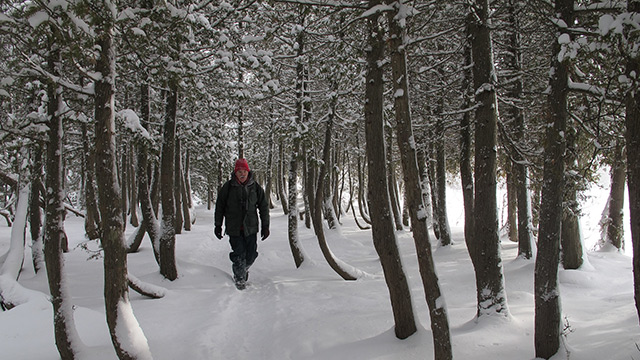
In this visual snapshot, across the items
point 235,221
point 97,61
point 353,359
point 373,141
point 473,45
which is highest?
point 473,45

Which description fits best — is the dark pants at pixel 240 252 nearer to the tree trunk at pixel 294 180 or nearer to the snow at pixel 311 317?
the snow at pixel 311 317

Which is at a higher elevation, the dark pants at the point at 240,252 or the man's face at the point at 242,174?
Result: the man's face at the point at 242,174

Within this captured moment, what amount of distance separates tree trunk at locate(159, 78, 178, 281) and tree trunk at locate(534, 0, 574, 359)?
6373mm

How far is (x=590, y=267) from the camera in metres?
7.98

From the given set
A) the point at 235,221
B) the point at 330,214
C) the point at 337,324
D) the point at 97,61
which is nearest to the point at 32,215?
the point at 235,221

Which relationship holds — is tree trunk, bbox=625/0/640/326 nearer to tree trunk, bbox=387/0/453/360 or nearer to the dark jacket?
tree trunk, bbox=387/0/453/360

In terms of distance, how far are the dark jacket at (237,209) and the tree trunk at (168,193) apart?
1096 mm

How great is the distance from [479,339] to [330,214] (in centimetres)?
1306

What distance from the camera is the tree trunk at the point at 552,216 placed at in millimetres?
3834

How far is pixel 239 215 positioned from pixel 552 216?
17.5 ft

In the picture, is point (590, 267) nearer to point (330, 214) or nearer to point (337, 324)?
point (337, 324)

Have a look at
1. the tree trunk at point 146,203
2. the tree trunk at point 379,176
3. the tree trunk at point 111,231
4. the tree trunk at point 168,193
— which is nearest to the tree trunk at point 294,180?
the tree trunk at point 168,193

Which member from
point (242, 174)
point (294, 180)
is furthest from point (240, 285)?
point (294, 180)

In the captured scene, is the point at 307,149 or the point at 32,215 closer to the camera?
the point at 32,215
